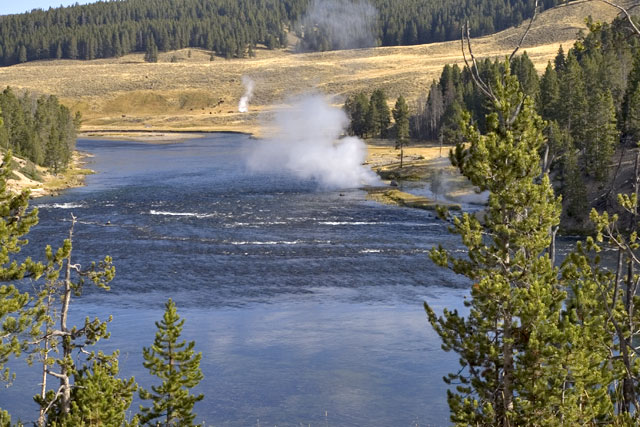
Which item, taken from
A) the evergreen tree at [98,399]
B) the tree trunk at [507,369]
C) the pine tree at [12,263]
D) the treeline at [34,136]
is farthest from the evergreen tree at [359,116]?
the tree trunk at [507,369]

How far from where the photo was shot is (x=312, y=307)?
1967 inches

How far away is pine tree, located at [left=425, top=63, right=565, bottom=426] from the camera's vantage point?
19438 millimetres

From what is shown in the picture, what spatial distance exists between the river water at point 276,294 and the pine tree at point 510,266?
48.2 feet

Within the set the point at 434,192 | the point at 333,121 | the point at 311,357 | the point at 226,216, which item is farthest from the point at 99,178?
the point at 311,357

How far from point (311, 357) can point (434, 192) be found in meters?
53.6

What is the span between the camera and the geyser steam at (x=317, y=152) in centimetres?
10894

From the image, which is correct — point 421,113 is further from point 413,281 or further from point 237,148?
point 413,281

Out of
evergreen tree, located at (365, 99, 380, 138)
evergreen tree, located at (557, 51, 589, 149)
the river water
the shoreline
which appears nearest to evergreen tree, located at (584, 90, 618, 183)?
evergreen tree, located at (557, 51, 589, 149)

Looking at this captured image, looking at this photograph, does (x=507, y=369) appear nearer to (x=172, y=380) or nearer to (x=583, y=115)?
(x=172, y=380)

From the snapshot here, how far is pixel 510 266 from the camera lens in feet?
67.5

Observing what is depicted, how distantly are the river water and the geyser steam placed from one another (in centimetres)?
1468

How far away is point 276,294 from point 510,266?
33179 millimetres

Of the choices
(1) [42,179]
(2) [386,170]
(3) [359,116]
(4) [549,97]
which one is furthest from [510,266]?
(3) [359,116]

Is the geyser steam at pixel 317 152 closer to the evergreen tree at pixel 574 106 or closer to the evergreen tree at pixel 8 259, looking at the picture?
the evergreen tree at pixel 574 106
